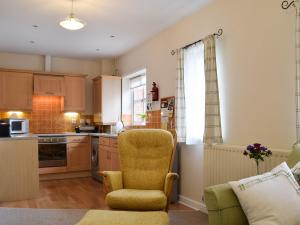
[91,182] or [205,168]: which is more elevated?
[205,168]

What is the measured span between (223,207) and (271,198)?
0.27 m

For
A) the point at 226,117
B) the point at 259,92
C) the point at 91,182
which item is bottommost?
the point at 91,182

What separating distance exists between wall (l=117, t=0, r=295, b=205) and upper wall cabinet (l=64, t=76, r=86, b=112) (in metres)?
3.06

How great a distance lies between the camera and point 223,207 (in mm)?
1665

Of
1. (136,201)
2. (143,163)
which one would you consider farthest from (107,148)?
(136,201)

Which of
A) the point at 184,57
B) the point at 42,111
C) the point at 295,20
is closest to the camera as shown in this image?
the point at 295,20

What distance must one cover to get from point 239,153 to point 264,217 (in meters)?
1.30

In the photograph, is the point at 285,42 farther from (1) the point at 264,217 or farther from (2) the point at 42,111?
(2) the point at 42,111

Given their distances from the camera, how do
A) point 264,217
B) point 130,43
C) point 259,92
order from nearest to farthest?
point 264,217 → point 259,92 → point 130,43

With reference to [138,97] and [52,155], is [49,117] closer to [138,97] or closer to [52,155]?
[52,155]

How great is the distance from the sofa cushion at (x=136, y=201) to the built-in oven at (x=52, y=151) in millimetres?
3363

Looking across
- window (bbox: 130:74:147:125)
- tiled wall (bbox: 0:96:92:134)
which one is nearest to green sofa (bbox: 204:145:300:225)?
window (bbox: 130:74:147:125)

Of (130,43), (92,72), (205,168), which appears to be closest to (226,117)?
(205,168)

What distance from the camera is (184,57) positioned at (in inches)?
151
